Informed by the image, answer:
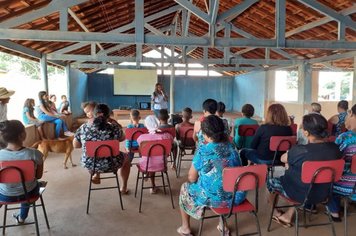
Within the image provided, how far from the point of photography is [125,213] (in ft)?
9.45

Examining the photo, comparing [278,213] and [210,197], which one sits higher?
[210,197]

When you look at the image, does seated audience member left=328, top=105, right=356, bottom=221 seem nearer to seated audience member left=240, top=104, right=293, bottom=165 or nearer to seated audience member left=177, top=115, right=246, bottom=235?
seated audience member left=240, top=104, right=293, bottom=165

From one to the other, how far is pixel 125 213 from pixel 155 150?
0.71 m

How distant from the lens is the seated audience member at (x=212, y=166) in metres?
1.99

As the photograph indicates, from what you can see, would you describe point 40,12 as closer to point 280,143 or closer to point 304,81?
point 280,143

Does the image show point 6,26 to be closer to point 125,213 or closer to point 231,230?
point 125,213

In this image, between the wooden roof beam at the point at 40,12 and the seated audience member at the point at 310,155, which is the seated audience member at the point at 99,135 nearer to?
the seated audience member at the point at 310,155

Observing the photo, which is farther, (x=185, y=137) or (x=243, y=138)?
(x=185, y=137)

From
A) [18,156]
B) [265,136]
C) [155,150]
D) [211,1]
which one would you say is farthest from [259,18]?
[18,156]

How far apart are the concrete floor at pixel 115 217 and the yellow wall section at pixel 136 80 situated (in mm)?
8945

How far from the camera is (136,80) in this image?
1239 centimetres

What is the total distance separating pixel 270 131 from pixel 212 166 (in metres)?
1.40

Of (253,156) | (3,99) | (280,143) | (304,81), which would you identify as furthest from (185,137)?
(304,81)

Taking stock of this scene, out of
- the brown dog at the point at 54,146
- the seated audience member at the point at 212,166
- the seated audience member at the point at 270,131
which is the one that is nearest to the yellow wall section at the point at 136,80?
A: the brown dog at the point at 54,146
